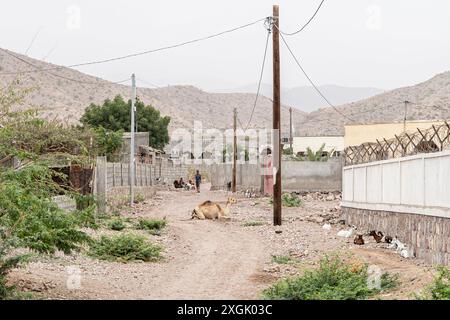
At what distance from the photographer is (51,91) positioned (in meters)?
88.2

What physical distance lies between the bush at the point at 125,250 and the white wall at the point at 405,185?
5.84 meters

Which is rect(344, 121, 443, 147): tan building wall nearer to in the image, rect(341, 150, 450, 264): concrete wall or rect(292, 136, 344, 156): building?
rect(292, 136, 344, 156): building

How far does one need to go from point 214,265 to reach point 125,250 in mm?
2141

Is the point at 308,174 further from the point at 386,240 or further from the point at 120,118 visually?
the point at 120,118

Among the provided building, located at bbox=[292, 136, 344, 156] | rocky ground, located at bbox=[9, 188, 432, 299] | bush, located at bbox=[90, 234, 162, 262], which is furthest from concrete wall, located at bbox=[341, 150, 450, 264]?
building, located at bbox=[292, 136, 344, 156]

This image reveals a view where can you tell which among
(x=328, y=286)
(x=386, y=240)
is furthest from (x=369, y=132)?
(x=328, y=286)

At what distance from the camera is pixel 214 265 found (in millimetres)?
16391

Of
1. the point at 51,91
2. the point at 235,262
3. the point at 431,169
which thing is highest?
the point at 51,91

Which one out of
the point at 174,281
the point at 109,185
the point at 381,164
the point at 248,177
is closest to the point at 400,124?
the point at 248,177

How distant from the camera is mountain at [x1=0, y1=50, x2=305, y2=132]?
86.4 metres

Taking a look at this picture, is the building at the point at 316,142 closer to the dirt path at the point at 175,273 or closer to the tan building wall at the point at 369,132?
the tan building wall at the point at 369,132

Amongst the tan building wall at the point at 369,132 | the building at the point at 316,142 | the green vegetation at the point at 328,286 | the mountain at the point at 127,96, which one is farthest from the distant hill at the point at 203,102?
the green vegetation at the point at 328,286
